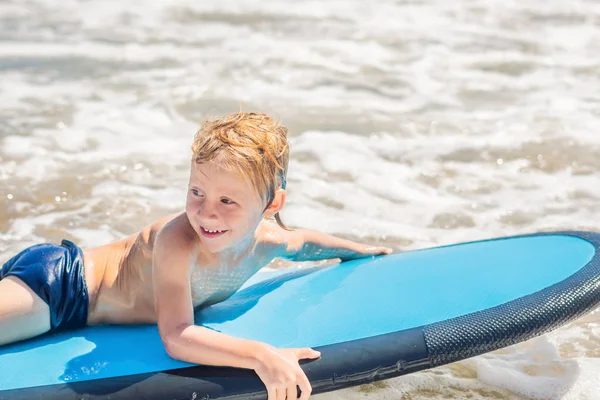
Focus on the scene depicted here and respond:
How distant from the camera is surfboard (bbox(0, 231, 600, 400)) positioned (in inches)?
87.7

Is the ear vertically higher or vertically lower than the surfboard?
higher

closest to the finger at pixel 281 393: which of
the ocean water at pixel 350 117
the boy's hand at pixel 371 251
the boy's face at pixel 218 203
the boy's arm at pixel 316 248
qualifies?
the boy's face at pixel 218 203

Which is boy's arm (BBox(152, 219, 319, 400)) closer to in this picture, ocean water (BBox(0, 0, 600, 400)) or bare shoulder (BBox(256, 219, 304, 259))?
bare shoulder (BBox(256, 219, 304, 259))

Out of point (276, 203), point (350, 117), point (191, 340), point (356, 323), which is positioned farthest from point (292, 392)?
point (350, 117)

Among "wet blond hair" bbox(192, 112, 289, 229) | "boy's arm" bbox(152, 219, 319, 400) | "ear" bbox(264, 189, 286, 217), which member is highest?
"wet blond hair" bbox(192, 112, 289, 229)

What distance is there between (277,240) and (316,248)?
0.91ft

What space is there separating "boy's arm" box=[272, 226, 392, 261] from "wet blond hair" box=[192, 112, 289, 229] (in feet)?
1.77

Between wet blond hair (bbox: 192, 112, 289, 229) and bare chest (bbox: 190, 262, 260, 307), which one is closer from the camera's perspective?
wet blond hair (bbox: 192, 112, 289, 229)

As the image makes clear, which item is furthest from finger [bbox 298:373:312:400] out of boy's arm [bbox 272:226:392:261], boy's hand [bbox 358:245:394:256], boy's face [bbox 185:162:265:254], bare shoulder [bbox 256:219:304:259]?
boy's hand [bbox 358:245:394:256]

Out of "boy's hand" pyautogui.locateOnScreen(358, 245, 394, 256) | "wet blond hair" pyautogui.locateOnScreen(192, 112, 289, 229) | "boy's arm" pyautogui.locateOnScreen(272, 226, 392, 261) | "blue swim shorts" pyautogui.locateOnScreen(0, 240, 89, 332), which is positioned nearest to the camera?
"wet blond hair" pyautogui.locateOnScreen(192, 112, 289, 229)

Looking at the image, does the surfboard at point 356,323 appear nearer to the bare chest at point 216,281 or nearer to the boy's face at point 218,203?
the bare chest at point 216,281

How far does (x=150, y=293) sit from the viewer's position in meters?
2.52

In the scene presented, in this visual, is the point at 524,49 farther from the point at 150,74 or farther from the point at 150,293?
the point at 150,293

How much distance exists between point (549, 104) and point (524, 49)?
4.71 ft
